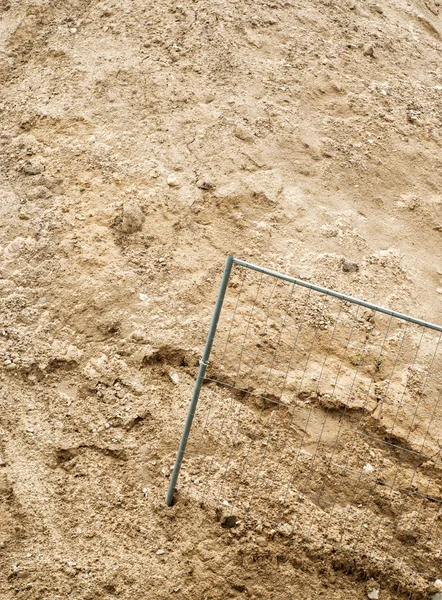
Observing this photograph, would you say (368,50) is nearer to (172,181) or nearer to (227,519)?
(172,181)

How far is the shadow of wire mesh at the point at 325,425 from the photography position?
4.04 meters

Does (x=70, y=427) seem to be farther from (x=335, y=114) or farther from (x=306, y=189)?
(x=335, y=114)

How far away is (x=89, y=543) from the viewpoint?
385cm

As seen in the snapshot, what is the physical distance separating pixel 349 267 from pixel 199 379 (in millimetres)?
2099

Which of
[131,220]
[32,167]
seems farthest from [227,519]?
[32,167]

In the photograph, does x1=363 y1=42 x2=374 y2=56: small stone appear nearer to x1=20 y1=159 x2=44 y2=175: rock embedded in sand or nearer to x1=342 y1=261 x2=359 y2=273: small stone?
x1=342 y1=261 x2=359 y2=273: small stone

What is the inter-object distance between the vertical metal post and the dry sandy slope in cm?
24

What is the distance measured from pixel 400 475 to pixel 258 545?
1.02m

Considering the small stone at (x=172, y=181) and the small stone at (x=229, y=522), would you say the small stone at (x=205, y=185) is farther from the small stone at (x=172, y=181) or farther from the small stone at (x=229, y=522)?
the small stone at (x=229, y=522)

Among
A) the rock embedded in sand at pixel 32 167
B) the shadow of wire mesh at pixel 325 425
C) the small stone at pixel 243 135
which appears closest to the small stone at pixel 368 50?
the small stone at pixel 243 135

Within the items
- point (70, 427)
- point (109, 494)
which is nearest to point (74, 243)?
point (70, 427)

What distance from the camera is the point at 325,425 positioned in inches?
173

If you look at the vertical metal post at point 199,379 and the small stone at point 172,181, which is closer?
the vertical metal post at point 199,379

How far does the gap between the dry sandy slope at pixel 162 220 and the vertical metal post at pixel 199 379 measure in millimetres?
244
